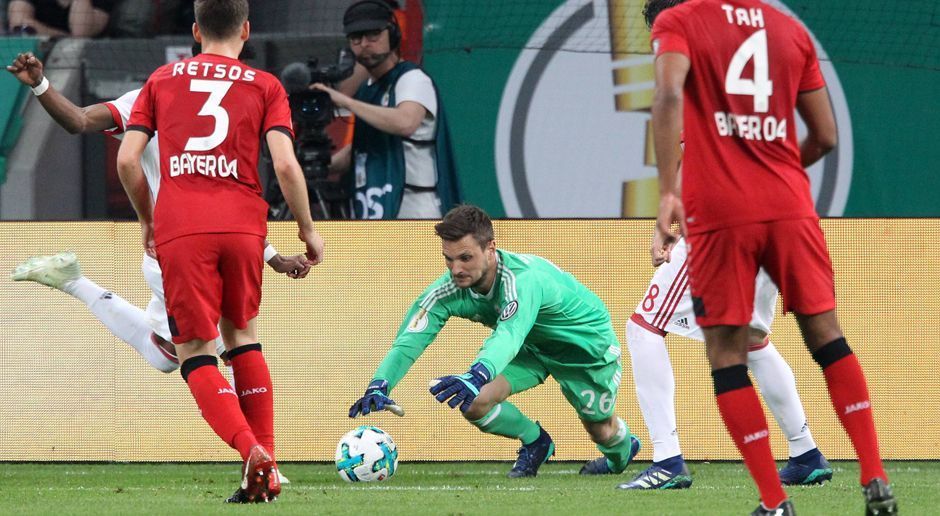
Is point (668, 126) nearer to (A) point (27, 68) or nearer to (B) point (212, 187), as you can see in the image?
(B) point (212, 187)

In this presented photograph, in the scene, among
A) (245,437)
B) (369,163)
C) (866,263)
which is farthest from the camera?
(369,163)

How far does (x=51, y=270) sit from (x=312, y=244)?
7.10 ft

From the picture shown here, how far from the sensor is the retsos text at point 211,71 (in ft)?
16.7

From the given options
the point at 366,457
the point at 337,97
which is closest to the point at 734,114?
the point at 366,457

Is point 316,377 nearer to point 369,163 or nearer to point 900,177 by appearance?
point 369,163

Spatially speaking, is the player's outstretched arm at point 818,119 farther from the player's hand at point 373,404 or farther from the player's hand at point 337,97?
the player's hand at point 337,97

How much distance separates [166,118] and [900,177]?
6.03 m

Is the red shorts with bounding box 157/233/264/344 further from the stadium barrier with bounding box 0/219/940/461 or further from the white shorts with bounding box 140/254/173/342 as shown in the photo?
the stadium barrier with bounding box 0/219/940/461

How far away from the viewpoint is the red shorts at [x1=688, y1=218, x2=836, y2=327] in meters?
4.11

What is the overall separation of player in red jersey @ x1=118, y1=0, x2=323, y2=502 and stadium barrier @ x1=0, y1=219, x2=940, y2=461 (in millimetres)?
2183

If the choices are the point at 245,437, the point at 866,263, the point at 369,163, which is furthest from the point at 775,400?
the point at 369,163

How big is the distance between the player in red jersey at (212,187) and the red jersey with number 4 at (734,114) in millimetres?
1505

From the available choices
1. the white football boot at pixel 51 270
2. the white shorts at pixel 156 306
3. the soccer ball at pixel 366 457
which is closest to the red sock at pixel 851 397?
the soccer ball at pixel 366 457

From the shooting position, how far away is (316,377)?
A: 7.39 metres
